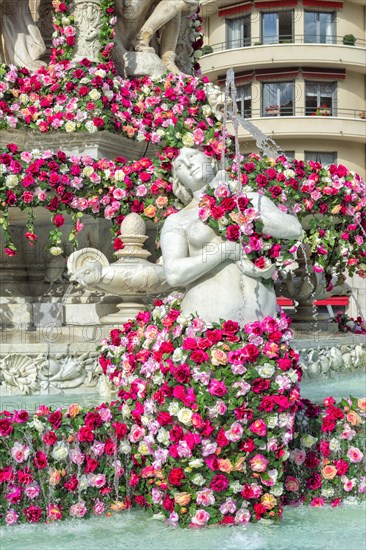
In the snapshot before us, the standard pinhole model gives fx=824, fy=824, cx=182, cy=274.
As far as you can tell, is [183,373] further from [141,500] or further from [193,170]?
[193,170]

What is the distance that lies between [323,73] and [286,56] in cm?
209

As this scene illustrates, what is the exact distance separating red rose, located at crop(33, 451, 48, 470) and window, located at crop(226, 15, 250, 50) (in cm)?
3887

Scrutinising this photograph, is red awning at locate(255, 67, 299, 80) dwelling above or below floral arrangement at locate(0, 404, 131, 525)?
above

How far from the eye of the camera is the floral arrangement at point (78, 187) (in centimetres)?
897

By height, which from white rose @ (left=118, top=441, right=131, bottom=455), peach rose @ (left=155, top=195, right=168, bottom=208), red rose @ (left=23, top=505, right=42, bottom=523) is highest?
peach rose @ (left=155, top=195, right=168, bottom=208)

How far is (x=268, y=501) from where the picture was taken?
506 centimetres

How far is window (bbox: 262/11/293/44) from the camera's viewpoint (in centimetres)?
4162

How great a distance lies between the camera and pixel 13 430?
17.2ft

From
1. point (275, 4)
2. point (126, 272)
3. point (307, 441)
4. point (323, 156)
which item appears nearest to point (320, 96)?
point (323, 156)

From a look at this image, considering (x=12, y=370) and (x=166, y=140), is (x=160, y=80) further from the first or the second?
(x=12, y=370)

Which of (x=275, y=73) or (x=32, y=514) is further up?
(x=275, y=73)

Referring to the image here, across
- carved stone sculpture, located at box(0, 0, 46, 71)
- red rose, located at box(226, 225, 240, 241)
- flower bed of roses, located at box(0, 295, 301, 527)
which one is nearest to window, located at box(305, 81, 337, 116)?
carved stone sculpture, located at box(0, 0, 46, 71)

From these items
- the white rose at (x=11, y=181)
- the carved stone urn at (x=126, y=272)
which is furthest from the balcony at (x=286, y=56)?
the carved stone urn at (x=126, y=272)

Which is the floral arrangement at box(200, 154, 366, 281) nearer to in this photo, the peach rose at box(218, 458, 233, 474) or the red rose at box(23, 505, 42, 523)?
the peach rose at box(218, 458, 233, 474)
